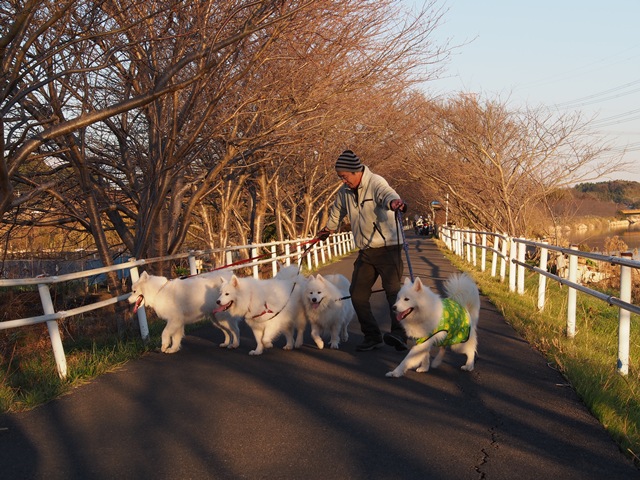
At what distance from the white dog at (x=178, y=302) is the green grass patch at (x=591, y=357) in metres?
4.01

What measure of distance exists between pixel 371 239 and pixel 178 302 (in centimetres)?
264

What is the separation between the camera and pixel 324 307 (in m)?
8.09

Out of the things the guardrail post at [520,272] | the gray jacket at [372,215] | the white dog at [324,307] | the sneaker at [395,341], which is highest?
the gray jacket at [372,215]

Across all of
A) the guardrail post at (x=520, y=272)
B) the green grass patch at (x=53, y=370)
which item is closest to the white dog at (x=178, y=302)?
the green grass patch at (x=53, y=370)

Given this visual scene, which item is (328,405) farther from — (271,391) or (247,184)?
(247,184)

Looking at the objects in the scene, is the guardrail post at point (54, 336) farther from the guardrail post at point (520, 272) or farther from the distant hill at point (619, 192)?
the distant hill at point (619, 192)

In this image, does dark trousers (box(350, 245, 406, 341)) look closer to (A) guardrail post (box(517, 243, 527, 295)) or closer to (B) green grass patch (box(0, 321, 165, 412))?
(B) green grass patch (box(0, 321, 165, 412))

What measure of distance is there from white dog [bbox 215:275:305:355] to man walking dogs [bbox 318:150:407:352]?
87cm

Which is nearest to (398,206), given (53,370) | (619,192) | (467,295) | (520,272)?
(467,295)

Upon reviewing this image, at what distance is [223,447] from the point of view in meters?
4.57

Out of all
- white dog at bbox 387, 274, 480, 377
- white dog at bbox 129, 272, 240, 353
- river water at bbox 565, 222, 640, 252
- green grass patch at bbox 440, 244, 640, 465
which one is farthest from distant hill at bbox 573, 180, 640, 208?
white dog at bbox 387, 274, 480, 377

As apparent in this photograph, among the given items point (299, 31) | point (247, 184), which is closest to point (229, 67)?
point (299, 31)

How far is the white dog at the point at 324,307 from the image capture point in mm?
7953

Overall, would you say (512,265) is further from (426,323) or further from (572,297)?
(426,323)
